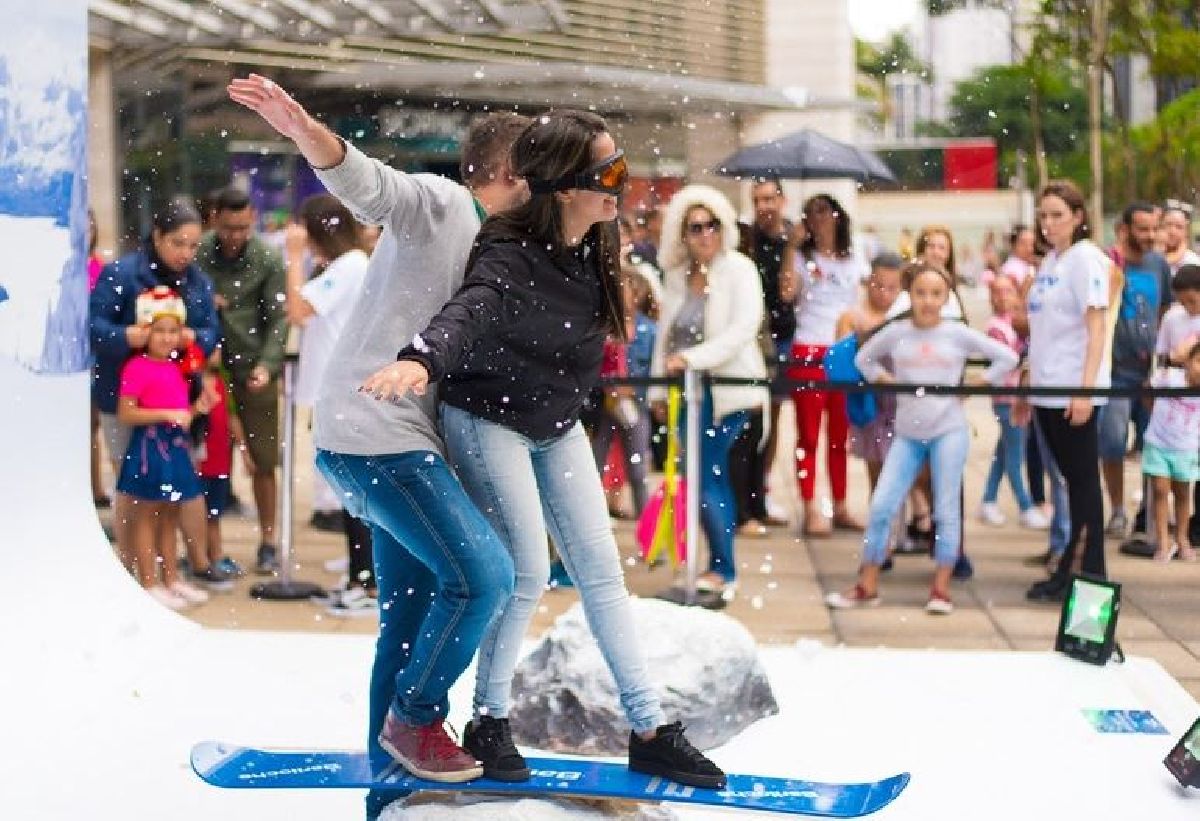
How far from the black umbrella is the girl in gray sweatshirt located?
2646 mm

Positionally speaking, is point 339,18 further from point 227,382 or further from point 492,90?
point 227,382

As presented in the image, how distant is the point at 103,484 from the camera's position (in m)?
9.16

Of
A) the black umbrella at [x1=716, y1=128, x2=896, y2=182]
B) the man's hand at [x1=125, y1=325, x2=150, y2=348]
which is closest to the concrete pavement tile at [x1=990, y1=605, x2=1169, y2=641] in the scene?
the man's hand at [x1=125, y1=325, x2=150, y2=348]

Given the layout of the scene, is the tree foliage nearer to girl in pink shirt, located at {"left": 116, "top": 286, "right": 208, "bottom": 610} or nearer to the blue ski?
girl in pink shirt, located at {"left": 116, "top": 286, "right": 208, "bottom": 610}

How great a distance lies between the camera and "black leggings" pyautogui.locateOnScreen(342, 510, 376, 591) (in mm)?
6418

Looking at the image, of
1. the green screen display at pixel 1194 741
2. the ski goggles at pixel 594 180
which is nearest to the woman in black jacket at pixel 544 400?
the ski goggles at pixel 594 180

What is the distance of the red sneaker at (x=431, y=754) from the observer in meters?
3.50

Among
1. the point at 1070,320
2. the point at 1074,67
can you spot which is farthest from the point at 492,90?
the point at 1070,320

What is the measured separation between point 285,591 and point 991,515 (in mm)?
3492

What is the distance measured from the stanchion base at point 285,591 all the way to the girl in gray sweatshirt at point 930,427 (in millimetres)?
1868

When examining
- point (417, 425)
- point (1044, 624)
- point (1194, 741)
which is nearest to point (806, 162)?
point (1044, 624)

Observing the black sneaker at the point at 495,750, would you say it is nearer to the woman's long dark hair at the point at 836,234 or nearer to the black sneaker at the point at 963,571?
the black sneaker at the point at 963,571

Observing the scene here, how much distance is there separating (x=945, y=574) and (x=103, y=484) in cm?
458

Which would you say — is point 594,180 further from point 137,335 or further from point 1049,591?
point 1049,591
